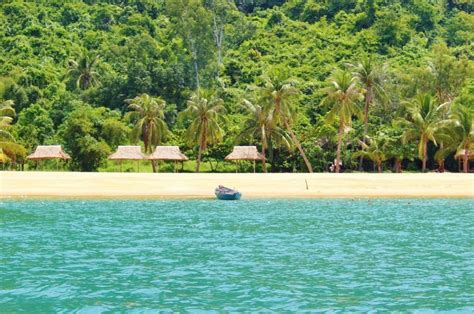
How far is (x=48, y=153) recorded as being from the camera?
190 feet

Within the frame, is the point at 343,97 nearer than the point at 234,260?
No

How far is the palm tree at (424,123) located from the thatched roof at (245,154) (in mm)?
12244

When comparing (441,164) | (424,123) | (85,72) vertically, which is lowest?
(441,164)

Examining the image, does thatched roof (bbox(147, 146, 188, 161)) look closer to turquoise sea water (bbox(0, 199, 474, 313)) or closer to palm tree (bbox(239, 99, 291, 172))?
palm tree (bbox(239, 99, 291, 172))

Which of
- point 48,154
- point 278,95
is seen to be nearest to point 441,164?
point 278,95

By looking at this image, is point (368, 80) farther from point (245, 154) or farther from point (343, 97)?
point (245, 154)

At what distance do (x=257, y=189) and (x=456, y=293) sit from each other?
2890 cm

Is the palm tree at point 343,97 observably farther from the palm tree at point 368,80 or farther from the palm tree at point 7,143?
the palm tree at point 7,143

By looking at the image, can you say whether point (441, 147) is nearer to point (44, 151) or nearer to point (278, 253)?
point (44, 151)

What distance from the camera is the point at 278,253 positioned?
19281 mm

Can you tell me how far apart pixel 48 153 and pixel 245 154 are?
1640cm

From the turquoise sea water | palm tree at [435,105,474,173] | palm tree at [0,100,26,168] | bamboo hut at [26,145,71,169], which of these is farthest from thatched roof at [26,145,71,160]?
palm tree at [435,105,474,173]

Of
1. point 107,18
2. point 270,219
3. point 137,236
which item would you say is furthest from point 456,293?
point 107,18

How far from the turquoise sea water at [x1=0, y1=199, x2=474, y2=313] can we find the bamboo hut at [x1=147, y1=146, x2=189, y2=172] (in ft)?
83.6
